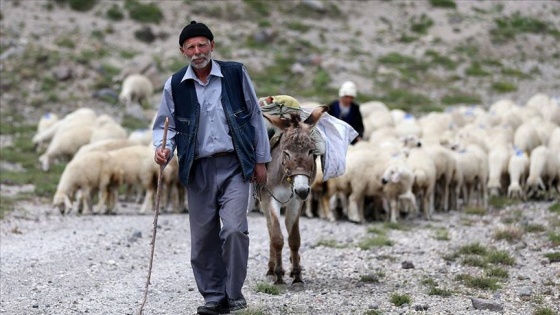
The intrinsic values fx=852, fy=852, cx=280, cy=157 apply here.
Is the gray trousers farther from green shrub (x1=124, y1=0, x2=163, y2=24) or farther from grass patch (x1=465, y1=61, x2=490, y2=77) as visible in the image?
grass patch (x1=465, y1=61, x2=490, y2=77)

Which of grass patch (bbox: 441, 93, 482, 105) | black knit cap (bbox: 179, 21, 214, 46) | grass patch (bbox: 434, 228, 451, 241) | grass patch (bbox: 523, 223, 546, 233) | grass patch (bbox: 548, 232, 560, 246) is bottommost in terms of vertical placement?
grass patch (bbox: 434, 228, 451, 241)

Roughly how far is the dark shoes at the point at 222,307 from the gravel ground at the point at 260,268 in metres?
0.16

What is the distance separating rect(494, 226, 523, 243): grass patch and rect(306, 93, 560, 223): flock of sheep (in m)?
2.12

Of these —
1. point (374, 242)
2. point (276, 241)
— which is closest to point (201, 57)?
point (276, 241)

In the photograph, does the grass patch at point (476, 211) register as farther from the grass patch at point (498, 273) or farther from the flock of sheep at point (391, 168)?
the grass patch at point (498, 273)

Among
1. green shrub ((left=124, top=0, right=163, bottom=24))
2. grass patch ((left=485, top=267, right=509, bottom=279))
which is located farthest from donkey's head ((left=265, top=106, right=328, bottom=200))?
green shrub ((left=124, top=0, right=163, bottom=24))

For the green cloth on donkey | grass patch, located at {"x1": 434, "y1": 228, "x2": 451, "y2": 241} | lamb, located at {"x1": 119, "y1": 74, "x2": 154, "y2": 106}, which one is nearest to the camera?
the green cloth on donkey

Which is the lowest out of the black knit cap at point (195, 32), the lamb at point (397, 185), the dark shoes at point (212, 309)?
the dark shoes at point (212, 309)

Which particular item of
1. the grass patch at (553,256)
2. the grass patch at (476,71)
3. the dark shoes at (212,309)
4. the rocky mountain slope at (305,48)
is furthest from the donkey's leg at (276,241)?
the grass patch at (476,71)

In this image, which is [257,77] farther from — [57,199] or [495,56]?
[57,199]

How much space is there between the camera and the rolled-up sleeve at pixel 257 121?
6.26 m

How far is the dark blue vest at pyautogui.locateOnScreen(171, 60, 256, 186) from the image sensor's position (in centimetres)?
612

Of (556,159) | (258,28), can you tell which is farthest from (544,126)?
(258,28)

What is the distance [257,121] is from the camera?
20.8 ft
